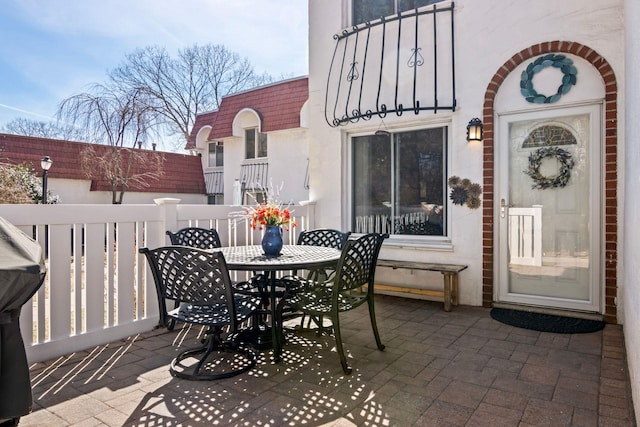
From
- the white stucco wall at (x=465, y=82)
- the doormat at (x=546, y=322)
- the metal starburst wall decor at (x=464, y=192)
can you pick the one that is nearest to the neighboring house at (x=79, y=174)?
the white stucco wall at (x=465, y=82)

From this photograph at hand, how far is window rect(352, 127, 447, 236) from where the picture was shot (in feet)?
16.4

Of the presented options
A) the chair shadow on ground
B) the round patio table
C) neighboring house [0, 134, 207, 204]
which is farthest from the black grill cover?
neighboring house [0, 134, 207, 204]

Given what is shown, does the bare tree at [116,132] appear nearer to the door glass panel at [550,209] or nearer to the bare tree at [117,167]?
the bare tree at [117,167]

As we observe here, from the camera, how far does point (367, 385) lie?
2.59m

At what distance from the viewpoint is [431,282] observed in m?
4.95

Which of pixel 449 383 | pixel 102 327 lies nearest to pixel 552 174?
pixel 449 383

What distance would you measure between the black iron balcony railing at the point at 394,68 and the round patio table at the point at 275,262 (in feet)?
8.28

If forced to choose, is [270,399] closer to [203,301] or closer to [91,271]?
[203,301]

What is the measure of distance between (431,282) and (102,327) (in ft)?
11.6

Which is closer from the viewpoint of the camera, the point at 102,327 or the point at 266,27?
the point at 102,327

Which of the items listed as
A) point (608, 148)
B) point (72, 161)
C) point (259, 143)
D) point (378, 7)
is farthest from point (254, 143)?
point (608, 148)

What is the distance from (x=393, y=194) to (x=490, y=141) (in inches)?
53.2

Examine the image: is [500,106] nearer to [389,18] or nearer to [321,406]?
[389,18]

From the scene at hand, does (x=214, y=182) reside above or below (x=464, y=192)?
above
